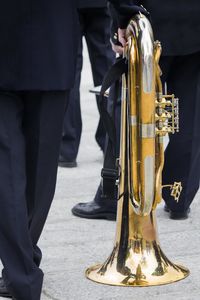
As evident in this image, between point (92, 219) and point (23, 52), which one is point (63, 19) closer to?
point (23, 52)

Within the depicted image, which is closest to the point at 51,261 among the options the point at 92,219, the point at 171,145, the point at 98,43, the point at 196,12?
the point at 92,219

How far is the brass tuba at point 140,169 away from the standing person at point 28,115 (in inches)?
11.2

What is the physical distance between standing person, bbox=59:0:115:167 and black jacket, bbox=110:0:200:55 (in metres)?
1.13

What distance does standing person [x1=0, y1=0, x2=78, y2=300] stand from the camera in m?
3.50

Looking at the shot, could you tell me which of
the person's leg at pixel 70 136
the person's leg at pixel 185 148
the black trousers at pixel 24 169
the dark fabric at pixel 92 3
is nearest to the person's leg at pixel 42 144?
the black trousers at pixel 24 169

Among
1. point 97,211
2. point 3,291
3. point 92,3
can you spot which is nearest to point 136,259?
point 3,291

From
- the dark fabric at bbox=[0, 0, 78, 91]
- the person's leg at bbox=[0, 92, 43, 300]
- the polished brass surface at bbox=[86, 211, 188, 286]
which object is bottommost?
the polished brass surface at bbox=[86, 211, 188, 286]

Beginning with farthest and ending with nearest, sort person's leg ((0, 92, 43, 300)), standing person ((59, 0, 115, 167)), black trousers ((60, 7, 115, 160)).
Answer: black trousers ((60, 7, 115, 160))
standing person ((59, 0, 115, 167))
person's leg ((0, 92, 43, 300))

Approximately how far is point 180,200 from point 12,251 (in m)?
1.68

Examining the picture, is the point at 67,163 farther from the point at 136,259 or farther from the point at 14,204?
the point at 14,204

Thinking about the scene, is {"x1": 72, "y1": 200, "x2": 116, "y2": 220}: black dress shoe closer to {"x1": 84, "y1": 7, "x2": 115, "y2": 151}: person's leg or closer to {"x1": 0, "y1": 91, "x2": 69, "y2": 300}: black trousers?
{"x1": 84, "y1": 7, "x2": 115, "y2": 151}: person's leg

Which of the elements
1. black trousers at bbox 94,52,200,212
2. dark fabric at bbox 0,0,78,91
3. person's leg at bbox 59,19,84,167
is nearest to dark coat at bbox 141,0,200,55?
black trousers at bbox 94,52,200,212

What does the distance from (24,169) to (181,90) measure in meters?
1.59

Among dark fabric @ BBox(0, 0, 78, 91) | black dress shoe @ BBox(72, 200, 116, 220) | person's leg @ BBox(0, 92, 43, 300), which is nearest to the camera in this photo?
dark fabric @ BBox(0, 0, 78, 91)
